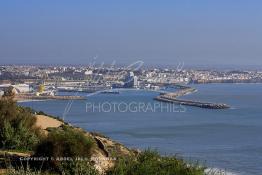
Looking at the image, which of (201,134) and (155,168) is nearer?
(155,168)

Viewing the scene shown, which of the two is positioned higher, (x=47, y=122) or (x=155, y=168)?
(x=155, y=168)

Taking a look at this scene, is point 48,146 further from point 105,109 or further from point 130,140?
point 105,109

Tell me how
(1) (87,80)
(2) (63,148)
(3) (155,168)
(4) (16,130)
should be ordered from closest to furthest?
(3) (155,168) → (2) (63,148) → (4) (16,130) → (1) (87,80)

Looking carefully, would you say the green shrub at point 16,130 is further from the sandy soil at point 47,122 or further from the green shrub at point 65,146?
the sandy soil at point 47,122

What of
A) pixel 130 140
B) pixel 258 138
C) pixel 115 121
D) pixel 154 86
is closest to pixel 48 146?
pixel 130 140

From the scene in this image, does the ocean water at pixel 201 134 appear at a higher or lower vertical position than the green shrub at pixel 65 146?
lower

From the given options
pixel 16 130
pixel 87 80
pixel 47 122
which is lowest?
pixel 87 80

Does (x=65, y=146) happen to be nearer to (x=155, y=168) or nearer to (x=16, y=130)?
(x=155, y=168)

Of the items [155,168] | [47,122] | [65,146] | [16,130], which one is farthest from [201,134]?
[155,168]

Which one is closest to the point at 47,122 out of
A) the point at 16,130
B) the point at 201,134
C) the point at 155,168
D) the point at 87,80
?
the point at 16,130

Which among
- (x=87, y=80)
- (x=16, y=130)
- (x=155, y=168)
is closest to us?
(x=155, y=168)

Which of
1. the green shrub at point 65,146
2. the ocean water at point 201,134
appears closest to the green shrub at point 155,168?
the green shrub at point 65,146
